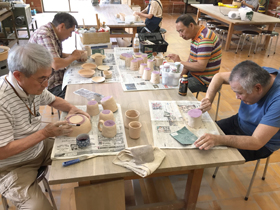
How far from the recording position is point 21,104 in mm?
1368

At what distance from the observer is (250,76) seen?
1410 millimetres

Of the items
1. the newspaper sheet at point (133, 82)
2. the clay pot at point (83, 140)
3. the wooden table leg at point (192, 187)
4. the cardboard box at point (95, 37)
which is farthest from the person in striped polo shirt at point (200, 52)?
the clay pot at point (83, 140)

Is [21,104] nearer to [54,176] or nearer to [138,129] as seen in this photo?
[54,176]

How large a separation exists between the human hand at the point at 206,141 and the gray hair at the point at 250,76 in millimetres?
390

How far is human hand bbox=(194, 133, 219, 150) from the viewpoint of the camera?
4.34 ft

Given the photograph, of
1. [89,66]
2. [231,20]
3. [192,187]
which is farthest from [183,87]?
[231,20]

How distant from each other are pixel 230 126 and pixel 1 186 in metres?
1.84

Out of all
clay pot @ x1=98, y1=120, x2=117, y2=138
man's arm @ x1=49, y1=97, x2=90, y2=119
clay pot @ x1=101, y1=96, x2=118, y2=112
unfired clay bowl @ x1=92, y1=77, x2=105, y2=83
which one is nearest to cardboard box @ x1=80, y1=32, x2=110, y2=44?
unfired clay bowl @ x1=92, y1=77, x2=105, y2=83

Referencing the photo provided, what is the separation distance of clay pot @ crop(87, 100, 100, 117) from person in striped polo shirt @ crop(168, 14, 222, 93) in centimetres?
122

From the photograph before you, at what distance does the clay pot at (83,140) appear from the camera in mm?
1278

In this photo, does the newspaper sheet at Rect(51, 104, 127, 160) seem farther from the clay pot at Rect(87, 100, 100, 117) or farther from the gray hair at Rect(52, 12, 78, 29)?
the gray hair at Rect(52, 12, 78, 29)

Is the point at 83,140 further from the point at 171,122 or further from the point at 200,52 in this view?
the point at 200,52

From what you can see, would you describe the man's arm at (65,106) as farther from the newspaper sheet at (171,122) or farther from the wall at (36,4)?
the wall at (36,4)

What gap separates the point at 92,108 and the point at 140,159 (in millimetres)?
538
